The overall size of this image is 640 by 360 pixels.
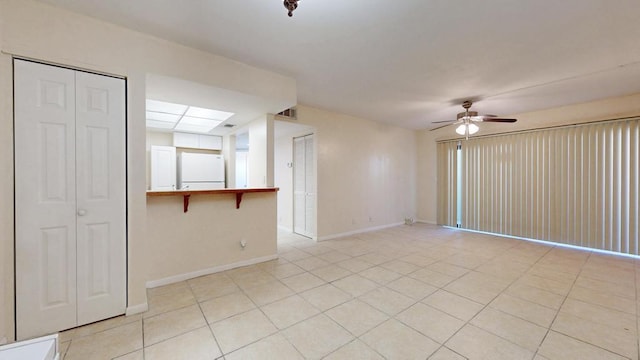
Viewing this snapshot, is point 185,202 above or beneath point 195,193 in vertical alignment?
beneath

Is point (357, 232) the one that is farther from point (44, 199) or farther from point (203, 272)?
point (44, 199)

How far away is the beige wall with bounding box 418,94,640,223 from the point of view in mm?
3996

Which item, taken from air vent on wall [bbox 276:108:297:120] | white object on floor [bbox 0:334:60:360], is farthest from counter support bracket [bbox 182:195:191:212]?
air vent on wall [bbox 276:108:297:120]

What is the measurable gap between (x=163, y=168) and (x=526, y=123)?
25.5ft

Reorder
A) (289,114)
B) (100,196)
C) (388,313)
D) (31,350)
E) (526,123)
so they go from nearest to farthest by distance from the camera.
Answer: (31,350)
(100,196)
(388,313)
(289,114)
(526,123)

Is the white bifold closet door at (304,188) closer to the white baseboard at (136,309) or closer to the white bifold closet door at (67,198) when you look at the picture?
the white baseboard at (136,309)

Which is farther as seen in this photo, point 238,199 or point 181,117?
point 181,117

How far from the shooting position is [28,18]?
1.89m

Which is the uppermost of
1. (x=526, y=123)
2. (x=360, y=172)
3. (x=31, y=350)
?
(x=526, y=123)

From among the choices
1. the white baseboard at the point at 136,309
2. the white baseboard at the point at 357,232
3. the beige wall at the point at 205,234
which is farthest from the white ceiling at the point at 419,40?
the white baseboard at the point at 357,232

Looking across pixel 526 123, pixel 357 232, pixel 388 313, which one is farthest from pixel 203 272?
pixel 526 123

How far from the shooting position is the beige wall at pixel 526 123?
13.1ft

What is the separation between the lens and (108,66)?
2.19m

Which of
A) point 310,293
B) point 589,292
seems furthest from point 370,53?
point 589,292
